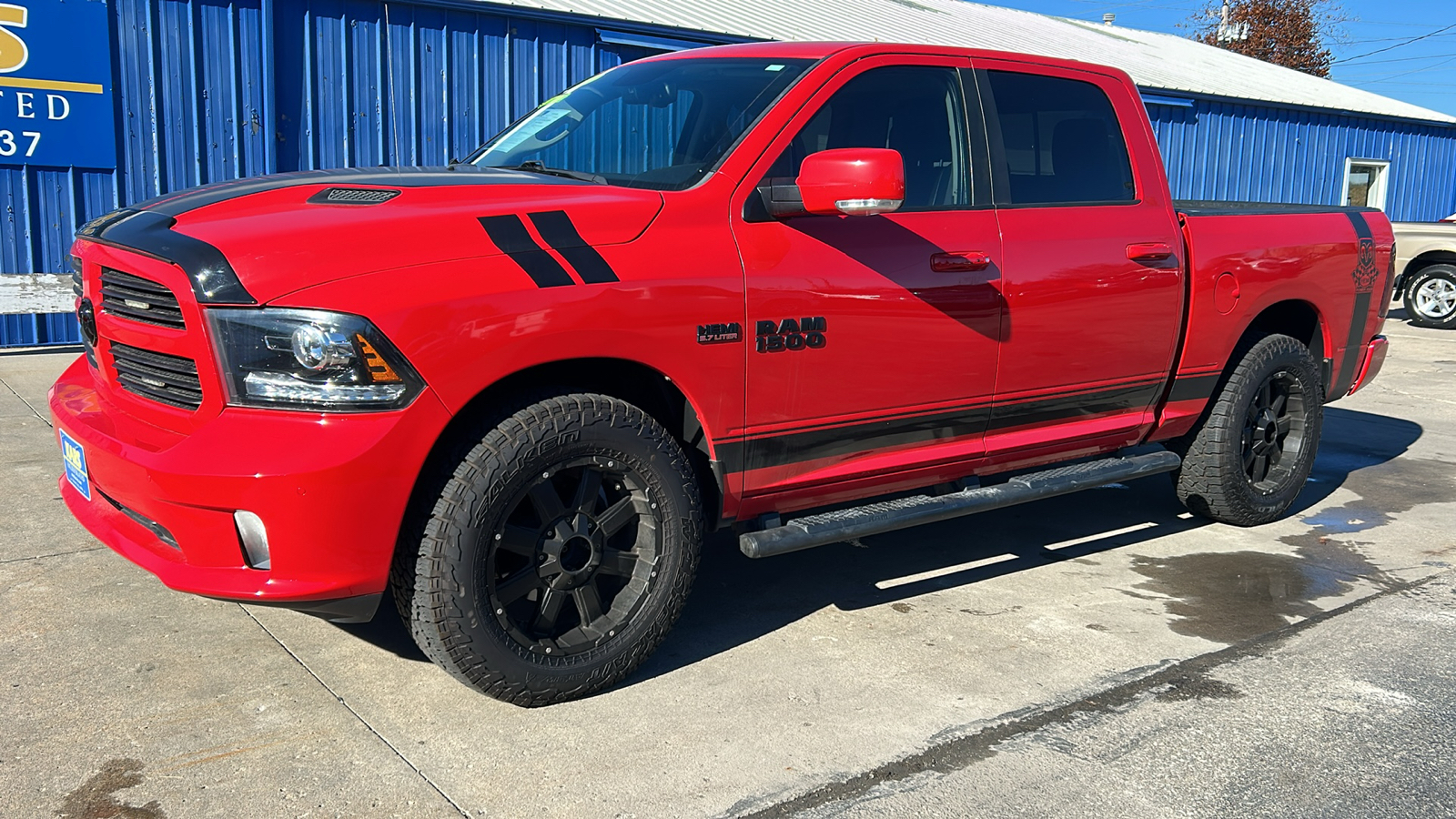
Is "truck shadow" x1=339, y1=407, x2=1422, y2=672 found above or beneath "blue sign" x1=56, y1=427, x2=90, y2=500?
beneath

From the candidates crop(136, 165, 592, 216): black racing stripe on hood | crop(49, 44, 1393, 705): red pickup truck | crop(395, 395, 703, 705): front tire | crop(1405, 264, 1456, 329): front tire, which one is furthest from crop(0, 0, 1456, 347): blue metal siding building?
crop(1405, 264, 1456, 329): front tire

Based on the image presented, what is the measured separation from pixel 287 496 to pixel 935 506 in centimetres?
213

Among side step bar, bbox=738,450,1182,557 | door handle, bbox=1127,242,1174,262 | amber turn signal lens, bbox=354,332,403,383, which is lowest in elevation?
side step bar, bbox=738,450,1182,557

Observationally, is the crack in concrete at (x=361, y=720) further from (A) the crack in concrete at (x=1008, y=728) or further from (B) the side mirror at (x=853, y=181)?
(B) the side mirror at (x=853, y=181)

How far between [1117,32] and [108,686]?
2693 centimetres

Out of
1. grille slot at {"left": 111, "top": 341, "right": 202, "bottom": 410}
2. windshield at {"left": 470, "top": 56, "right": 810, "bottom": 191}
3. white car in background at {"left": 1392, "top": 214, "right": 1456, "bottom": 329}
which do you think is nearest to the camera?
grille slot at {"left": 111, "top": 341, "right": 202, "bottom": 410}

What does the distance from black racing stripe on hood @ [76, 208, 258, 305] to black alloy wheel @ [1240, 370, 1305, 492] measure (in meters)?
4.24

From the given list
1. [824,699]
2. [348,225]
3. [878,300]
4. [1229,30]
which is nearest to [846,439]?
[878,300]

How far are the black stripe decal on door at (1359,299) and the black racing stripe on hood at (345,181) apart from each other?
12.8ft

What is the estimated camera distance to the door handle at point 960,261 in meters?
3.79

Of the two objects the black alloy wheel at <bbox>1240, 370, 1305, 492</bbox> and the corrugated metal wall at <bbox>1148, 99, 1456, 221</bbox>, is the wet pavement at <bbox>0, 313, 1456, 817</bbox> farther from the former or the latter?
the corrugated metal wall at <bbox>1148, 99, 1456, 221</bbox>

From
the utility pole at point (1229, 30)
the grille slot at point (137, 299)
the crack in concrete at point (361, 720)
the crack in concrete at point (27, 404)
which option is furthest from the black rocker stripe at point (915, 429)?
→ the utility pole at point (1229, 30)

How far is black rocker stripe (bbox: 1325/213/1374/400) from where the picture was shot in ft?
18.0

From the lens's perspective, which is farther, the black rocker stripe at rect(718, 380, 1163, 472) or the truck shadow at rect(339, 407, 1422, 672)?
the truck shadow at rect(339, 407, 1422, 672)
